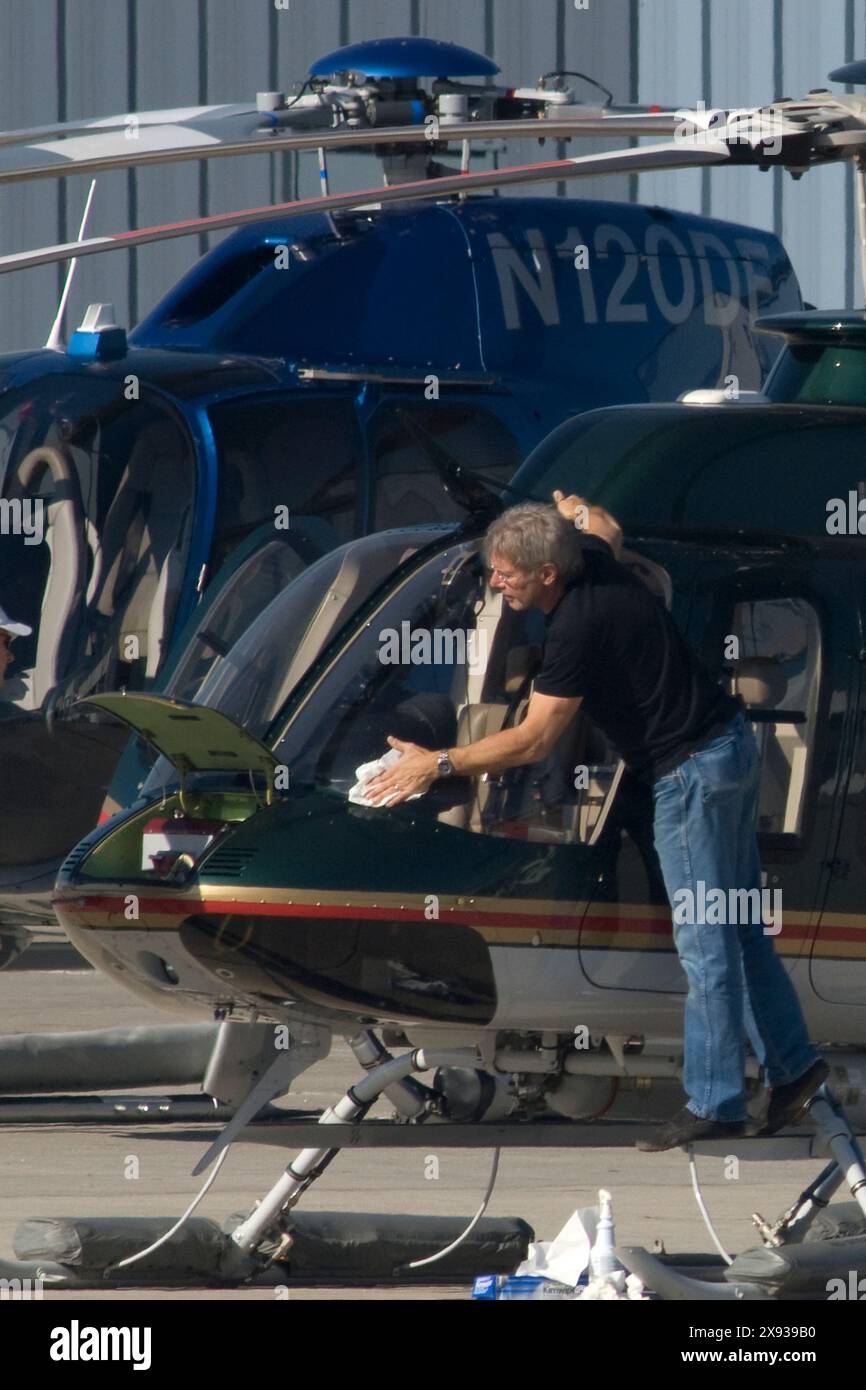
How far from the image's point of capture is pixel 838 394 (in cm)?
699

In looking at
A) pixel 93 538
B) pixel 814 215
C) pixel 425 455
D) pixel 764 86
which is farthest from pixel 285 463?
pixel 764 86

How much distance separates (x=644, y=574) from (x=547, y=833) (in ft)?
2.31

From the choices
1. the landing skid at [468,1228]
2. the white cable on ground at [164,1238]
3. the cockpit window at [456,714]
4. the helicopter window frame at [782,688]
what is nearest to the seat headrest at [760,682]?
the helicopter window frame at [782,688]

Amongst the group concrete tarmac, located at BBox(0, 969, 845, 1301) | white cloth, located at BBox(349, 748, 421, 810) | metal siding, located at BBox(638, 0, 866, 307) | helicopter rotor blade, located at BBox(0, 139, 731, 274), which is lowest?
concrete tarmac, located at BBox(0, 969, 845, 1301)

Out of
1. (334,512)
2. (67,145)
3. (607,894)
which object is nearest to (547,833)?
(607,894)

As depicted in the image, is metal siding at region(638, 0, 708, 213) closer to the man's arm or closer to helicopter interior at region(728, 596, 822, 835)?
helicopter interior at region(728, 596, 822, 835)

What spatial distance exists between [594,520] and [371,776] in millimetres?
A: 869

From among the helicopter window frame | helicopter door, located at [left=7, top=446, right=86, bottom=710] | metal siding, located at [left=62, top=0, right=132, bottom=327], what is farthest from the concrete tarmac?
metal siding, located at [left=62, top=0, right=132, bottom=327]

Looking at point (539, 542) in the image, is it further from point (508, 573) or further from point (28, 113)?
point (28, 113)

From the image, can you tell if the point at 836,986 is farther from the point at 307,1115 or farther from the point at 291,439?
the point at 291,439

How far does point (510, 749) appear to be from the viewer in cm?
575

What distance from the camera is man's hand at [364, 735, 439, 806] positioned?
5824mm

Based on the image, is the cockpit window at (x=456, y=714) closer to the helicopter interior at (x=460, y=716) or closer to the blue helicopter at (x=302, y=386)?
the helicopter interior at (x=460, y=716)

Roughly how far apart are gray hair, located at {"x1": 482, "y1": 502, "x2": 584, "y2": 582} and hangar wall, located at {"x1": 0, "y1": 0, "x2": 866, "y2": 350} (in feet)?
33.6
